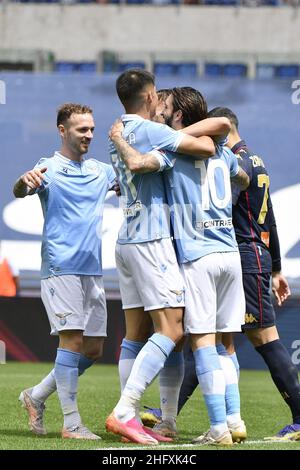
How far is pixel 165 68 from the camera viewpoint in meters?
19.8

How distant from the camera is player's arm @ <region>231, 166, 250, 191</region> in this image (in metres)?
6.68

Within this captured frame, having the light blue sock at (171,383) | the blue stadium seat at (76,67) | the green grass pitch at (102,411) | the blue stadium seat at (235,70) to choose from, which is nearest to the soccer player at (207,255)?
the green grass pitch at (102,411)

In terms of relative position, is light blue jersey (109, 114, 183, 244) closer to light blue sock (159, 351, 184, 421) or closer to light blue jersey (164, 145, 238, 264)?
light blue jersey (164, 145, 238, 264)

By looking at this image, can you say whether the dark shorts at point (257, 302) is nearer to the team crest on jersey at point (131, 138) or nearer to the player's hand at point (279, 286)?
the player's hand at point (279, 286)

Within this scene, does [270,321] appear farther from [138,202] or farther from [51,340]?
[51,340]

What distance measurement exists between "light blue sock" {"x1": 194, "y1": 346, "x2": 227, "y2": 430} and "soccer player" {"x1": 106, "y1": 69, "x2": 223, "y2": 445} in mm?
197

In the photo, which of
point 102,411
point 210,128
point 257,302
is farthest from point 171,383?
point 102,411

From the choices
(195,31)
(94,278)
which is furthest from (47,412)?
(195,31)

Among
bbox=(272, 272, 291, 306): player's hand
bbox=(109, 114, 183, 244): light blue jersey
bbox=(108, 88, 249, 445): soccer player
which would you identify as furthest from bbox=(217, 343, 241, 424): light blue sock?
bbox=(272, 272, 291, 306): player's hand

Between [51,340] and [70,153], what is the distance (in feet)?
22.9

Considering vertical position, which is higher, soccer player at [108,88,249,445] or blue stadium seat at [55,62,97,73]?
soccer player at [108,88,249,445]

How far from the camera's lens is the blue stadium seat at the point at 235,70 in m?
19.8

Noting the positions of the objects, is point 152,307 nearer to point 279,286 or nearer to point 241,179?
point 241,179

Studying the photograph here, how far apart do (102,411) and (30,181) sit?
2.69 m
